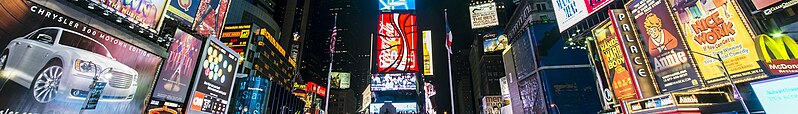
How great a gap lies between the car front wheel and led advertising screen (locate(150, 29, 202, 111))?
3.67 meters

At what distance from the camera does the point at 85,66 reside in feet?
30.4

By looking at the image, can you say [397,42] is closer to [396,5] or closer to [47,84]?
[396,5]

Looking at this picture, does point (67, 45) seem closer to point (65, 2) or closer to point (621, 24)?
point (65, 2)

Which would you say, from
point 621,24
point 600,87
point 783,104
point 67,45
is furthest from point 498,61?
point 67,45

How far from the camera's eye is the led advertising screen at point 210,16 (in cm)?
1445

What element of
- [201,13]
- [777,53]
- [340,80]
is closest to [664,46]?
[777,53]

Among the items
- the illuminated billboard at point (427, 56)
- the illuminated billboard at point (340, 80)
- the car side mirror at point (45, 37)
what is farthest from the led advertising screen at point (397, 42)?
the illuminated billboard at point (340, 80)

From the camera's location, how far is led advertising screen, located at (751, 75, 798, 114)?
343 inches

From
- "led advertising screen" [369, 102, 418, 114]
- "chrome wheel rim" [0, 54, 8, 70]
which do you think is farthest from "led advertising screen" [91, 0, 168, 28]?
"led advertising screen" [369, 102, 418, 114]

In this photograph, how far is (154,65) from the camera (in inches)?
472

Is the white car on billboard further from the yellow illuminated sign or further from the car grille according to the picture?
the yellow illuminated sign

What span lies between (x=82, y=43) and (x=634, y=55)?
2114 cm

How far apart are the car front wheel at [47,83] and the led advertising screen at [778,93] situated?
19.4 metres

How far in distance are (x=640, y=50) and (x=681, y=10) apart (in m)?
3.00
